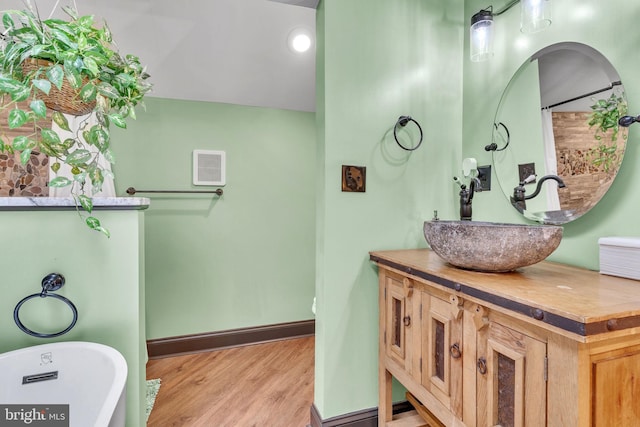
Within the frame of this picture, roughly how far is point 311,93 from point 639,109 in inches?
79.8

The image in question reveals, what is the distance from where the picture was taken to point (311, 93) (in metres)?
2.53

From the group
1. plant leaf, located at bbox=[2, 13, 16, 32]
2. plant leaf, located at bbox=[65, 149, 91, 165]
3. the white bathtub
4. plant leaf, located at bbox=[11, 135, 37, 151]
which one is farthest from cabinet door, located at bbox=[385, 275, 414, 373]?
plant leaf, located at bbox=[2, 13, 16, 32]

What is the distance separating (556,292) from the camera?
78 centimetres

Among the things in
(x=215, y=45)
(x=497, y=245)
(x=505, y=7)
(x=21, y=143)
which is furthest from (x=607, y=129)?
(x=215, y=45)

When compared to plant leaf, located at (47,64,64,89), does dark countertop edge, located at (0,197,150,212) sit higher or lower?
lower

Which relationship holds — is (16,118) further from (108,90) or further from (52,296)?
(52,296)

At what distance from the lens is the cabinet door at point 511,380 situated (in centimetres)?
73

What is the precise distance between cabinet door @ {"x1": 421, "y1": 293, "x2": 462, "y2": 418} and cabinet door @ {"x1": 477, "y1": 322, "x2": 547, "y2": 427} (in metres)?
0.09

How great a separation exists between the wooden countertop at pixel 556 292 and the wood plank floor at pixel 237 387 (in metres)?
1.24

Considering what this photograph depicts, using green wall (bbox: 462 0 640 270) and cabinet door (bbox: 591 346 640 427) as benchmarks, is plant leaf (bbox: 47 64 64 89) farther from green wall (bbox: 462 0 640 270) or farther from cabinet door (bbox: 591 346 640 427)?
green wall (bbox: 462 0 640 270)

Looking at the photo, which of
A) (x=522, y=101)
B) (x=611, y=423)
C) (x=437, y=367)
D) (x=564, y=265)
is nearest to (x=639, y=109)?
(x=522, y=101)

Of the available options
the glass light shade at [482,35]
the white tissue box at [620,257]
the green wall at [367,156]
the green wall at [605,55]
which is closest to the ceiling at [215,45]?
the green wall at [367,156]

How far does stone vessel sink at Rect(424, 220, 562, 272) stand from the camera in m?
0.90

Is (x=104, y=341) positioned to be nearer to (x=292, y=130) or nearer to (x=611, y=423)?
(x=611, y=423)
